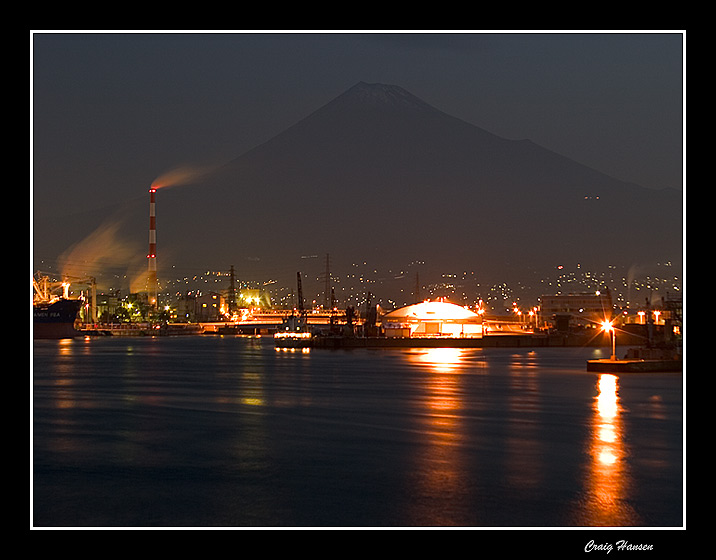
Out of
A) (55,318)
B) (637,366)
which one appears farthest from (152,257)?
(637,366)

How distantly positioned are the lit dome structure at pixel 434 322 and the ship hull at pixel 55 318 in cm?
3551

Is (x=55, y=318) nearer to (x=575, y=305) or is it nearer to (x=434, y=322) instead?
(x=434, y=322)

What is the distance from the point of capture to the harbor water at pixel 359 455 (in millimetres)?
12227

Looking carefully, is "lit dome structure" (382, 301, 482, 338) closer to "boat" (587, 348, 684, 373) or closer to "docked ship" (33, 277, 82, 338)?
"docked ship" (33, 277, 82, 338)

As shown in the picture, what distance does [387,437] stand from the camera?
1919 cm

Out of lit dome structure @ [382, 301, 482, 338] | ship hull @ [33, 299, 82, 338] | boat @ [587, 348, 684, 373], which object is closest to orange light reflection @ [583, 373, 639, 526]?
boat @ [587, 348, 684, 373]

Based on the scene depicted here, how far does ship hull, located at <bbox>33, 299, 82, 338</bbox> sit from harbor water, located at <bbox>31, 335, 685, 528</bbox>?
6467 cm

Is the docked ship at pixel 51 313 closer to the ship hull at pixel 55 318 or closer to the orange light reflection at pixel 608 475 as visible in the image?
the ship hull at pixel 55 318

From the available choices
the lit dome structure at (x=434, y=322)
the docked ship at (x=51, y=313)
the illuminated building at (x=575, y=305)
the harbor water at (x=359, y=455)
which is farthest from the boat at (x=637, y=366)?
the illuminated building at (x=575, y=305)

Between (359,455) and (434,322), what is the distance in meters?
68.1

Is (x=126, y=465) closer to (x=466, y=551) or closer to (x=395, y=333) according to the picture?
(x=466, y=551)

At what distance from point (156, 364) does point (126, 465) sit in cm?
3463
